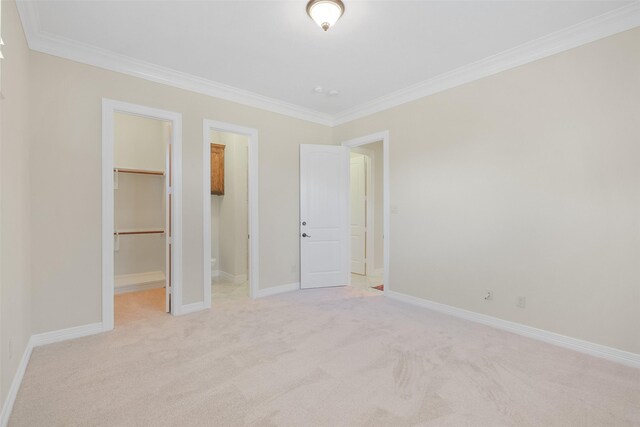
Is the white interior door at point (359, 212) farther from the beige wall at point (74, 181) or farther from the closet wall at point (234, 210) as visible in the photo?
the beige wall at point (74, 181)

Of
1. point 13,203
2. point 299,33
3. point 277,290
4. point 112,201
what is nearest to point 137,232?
point 112,201

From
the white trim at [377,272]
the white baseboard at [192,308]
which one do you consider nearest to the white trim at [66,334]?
the white baseboard at [192,308]

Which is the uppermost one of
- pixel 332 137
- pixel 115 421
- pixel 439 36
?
pixel 439 36

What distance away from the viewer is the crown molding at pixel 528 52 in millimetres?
2510

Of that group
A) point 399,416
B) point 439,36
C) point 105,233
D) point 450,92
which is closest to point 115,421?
point 399,416

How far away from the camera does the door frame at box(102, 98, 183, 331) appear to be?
3.12 metres

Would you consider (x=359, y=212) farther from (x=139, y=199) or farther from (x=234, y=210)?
(x=139, y=199)

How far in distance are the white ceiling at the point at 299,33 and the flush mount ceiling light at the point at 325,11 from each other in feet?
0.31

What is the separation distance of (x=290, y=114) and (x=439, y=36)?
2.42 metres

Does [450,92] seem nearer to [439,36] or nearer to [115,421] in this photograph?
[439,36]

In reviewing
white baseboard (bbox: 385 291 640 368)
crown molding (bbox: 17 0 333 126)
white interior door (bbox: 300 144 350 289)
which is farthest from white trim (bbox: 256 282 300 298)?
crown molding (bbox: 17 0 333 126)

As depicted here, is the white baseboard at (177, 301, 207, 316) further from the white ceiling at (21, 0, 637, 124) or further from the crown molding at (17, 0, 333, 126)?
the white ceiling at (21, 0, 637, 124)

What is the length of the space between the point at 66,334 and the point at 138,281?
190 centimetres

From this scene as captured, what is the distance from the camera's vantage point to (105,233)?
3.12 meters
